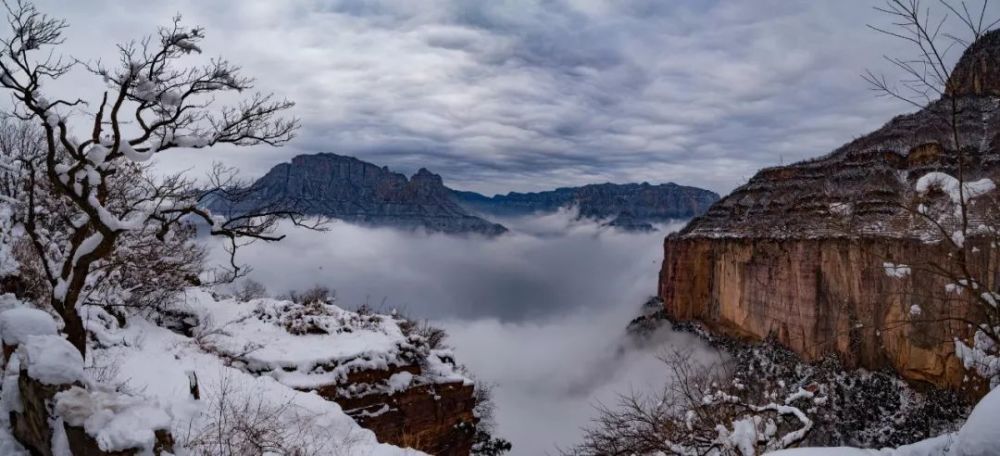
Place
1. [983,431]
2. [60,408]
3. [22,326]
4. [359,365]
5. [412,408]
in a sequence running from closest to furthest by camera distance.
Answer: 1. [983,431]
2. [60,408]
3. [22,326]
4. [359,365]
5. [412,408]

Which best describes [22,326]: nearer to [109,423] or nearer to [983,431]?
[109,423]

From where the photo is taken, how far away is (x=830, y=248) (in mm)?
51969

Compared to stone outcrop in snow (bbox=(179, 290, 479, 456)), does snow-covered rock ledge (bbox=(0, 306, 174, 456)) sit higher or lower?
higher

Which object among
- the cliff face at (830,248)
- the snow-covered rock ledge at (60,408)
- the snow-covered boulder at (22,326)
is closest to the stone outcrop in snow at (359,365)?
the snow-covered boulder at (22,326)

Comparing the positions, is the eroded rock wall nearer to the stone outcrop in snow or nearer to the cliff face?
the cliff face

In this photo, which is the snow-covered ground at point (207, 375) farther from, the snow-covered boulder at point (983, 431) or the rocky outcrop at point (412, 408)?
the snow-covered boulder at point (983, 431)

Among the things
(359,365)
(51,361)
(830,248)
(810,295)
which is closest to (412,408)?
(359,365)

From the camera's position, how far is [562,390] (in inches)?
4077

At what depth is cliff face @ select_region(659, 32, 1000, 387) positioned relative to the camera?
42938 mm

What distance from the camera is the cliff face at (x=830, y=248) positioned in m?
42.9

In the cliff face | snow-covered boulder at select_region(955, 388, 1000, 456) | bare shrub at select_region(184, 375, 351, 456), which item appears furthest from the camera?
the cliff face

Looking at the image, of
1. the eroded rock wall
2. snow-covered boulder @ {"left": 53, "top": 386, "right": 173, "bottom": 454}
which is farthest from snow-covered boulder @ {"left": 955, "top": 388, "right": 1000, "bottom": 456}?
the eroded rock wall

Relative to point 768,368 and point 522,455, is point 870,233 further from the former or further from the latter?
point 522,455

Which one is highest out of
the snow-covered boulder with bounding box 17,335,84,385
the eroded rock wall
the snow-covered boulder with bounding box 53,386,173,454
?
the snow-covered boulder with bounding box 17,335,84,385
